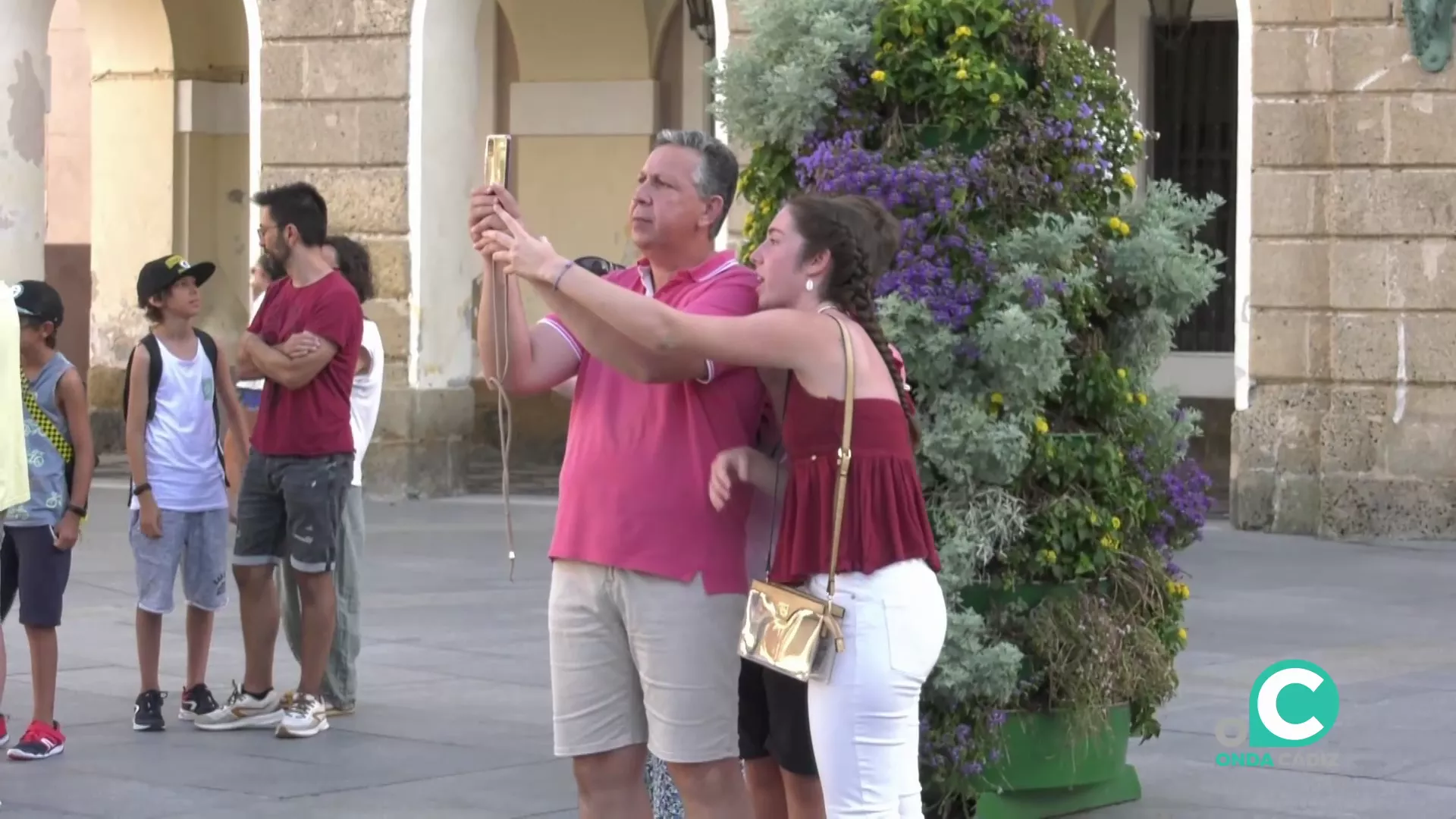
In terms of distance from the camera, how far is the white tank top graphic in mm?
7785

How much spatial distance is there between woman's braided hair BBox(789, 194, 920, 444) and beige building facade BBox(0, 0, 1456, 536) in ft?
31.8

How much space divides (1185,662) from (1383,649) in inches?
38.0

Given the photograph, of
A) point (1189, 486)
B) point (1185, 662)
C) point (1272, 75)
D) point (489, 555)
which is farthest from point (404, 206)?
point (1189, 486)

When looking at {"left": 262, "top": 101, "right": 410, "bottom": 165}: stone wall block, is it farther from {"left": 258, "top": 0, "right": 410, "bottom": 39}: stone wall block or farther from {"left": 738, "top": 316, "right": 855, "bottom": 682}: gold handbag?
{"left": 738, "top": 316, "right": 855, "bottom": 682}: gold handbag

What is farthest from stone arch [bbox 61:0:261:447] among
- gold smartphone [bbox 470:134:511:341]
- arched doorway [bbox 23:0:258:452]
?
gold smartphone [bbox 470:134:511:341]

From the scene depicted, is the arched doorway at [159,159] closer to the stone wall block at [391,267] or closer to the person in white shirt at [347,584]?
the stone wall block at [391,267]

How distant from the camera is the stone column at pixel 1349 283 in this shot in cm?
1345

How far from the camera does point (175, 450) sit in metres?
7.80

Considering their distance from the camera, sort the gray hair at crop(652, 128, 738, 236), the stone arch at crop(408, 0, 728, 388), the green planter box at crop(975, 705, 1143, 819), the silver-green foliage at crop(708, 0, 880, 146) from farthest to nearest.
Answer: the stone arch at crop(408, 0, 728, 388) < the green planter box at crop(975, 705, 1143, 819) < the silver-green foliage at crop(708, 0, 880, 146) < the gray hair at crop(652, 128, 738, 236)

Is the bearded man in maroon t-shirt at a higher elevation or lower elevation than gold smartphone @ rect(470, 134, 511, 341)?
lower

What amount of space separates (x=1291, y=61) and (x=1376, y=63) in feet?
1.60

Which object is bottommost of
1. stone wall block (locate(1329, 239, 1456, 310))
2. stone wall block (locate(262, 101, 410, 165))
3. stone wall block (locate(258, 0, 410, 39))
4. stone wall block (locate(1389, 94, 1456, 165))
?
stone wall block (locate(1329, 239, 1456, 310))

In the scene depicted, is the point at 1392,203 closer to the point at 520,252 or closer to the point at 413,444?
the point at 413,444

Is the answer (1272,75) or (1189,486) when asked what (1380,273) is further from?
(1189,486)
